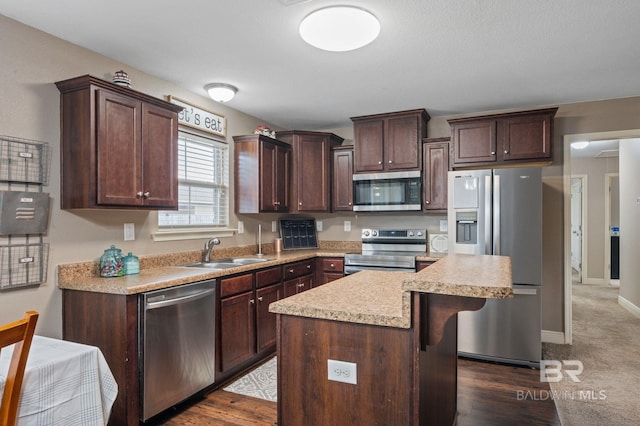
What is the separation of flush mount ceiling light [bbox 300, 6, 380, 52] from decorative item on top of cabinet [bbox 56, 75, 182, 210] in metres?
1.25

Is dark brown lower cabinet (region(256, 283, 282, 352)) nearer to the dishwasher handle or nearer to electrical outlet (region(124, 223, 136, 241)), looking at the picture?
the dishwasher handle

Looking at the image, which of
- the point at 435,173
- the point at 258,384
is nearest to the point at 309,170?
the point at 435,173

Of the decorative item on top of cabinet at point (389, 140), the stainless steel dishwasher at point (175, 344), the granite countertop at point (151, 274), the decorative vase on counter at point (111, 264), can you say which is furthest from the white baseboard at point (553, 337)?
the decorative vase on counter at point (111, 264)

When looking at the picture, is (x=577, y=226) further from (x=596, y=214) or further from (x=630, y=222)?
(x=630, y=222)

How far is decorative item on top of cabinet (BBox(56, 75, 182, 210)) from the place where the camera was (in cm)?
237

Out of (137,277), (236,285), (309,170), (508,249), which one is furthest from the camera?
(309,170)

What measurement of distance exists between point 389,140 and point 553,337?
8.62 feet

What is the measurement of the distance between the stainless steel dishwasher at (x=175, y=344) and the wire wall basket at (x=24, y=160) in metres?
0.97

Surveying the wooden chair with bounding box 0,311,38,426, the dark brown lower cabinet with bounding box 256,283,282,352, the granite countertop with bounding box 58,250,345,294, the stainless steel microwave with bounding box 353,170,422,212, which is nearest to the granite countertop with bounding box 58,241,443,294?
the granite countertop with bounding box 58,250,345,294

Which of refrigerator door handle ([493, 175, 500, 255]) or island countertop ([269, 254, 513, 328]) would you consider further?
refrigerator door handle ([493, 175, 500, 255])

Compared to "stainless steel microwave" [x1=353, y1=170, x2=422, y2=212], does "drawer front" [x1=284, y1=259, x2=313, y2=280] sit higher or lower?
lower

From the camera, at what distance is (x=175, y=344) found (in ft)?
8.22

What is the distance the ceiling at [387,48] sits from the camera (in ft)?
7.06

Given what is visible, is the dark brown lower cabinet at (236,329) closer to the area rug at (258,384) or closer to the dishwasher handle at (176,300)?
the area rug at (258,384)
